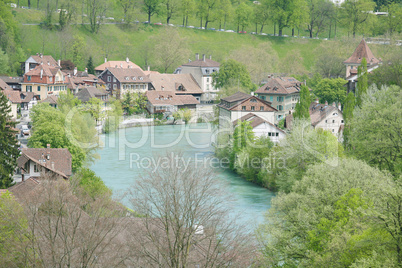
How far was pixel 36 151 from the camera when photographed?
3092 centimetres

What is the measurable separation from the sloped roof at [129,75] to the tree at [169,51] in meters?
11.5

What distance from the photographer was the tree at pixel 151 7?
89.2m

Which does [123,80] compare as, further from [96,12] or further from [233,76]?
[96,12]

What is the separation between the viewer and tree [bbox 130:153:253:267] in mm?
16703

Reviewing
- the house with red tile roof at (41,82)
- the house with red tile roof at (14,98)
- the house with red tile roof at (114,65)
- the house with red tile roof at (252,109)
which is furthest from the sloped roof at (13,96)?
the house with red tile roof at (252,109)

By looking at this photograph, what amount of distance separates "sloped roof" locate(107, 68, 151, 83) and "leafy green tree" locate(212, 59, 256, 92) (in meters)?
8.56

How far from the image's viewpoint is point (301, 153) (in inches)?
1245

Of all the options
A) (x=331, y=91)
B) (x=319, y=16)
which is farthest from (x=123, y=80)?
(x=319, y=16)

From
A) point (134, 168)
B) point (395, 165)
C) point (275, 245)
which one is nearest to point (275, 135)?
point (134, 168)

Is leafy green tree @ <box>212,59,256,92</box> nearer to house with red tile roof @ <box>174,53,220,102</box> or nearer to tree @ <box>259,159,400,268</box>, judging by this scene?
house with red tile roof @ <box>174,53,220,102</box>

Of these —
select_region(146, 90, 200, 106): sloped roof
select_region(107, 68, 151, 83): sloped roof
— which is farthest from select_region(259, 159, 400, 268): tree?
select_region(107, 68, 151, 83): sloped roof

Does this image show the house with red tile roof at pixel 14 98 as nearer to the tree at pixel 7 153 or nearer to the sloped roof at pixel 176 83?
the sloped roof at pixel 176 83

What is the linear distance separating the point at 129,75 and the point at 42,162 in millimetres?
36598

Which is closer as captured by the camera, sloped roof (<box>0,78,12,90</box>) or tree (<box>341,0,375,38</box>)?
sloped roof (<box>0,78,12,90</box>)
